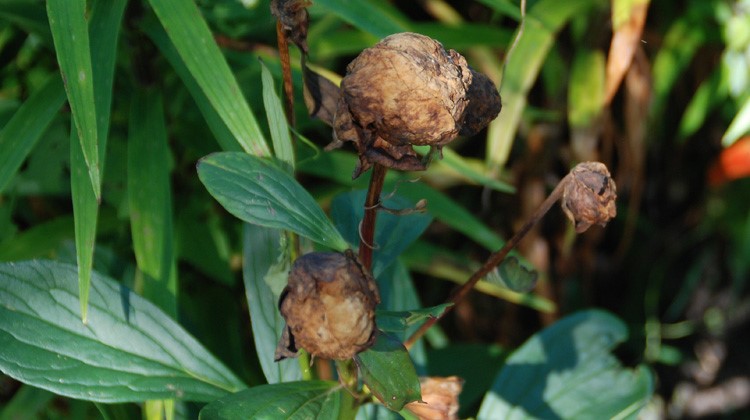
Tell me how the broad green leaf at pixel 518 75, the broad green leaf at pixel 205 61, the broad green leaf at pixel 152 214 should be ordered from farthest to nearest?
the broad green leaf at pixel 518 75 → the broad green leaf at pixel 152 214 → the broad green leaf at pixel 205 61

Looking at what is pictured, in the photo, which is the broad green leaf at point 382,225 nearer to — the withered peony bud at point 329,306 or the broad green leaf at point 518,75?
the withered peony bud at point 329,306

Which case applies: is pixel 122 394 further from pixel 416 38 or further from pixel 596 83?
pixel 596 83

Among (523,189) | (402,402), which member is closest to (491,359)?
(523,189)

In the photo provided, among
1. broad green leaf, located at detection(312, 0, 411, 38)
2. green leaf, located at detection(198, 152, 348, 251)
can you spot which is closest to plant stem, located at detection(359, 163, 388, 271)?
green leaf, located at detection(198, 152, 348, 251)

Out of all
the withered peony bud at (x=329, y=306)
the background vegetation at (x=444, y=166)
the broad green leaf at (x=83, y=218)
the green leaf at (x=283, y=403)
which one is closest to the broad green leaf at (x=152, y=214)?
the background vegetation at (x=444, y=166)

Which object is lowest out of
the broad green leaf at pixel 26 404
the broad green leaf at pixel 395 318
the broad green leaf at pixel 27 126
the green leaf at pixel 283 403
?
the broad green leaf at pixel 26 404
